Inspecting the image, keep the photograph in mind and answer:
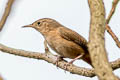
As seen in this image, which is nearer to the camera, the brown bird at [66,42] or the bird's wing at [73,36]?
the brown bird at [66,42]

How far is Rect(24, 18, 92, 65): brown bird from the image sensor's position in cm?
585

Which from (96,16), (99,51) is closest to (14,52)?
(96,16)

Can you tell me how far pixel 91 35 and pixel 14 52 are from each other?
2.54 meters

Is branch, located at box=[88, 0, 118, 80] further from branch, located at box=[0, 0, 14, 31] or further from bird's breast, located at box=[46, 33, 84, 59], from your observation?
bird's breast, located at box=[46, 33, 84, 59]

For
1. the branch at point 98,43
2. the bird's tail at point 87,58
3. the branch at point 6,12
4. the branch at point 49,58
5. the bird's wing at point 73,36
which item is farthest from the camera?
the bird's wing at point 73,36

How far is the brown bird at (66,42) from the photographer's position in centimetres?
585

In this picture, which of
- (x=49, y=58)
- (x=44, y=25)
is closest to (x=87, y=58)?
(x=49, y=58)

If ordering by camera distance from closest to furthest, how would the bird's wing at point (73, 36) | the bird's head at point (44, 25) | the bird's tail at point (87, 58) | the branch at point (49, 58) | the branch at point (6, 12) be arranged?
the branch at point (6, 12) → the branch at point (49, 58) → the bird's tail at point (87, 58) → the bird's wing at point (73, 36) → the bird's head at point (44, 25)

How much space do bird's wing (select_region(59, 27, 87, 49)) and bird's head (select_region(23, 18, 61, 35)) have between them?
0.42 meters

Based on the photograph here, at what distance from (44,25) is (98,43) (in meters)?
4.96

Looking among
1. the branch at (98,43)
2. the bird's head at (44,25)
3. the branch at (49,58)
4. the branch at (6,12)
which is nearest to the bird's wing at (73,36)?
the bird's head at (44,25)

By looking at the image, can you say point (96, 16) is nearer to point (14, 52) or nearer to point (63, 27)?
point (14, 52)

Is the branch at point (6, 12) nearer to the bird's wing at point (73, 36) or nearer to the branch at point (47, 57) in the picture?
the branch at point (47, 57)

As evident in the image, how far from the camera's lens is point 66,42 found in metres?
6.10
